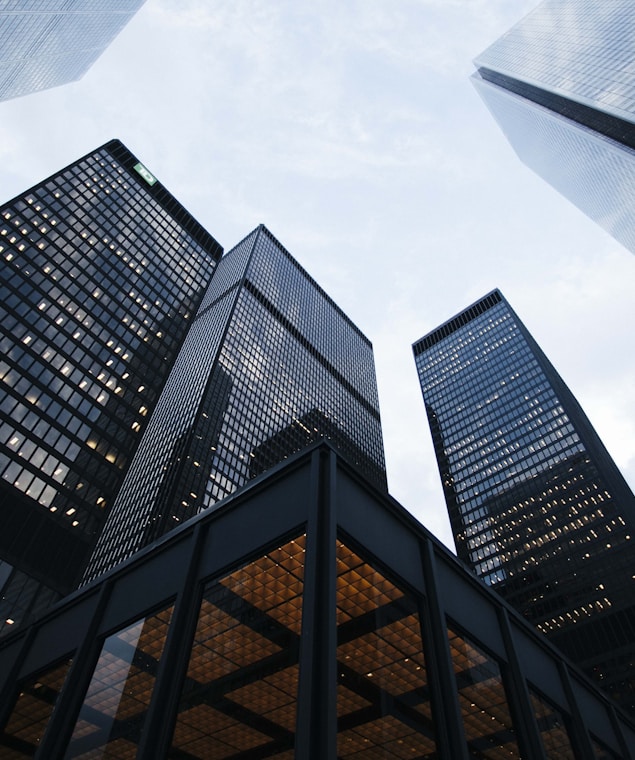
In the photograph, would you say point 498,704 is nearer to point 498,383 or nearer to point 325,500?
point 325,500

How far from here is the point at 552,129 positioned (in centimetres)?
14388

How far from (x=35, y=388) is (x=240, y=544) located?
2562 inches

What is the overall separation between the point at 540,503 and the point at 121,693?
454ft

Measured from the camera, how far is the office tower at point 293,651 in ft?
44.8

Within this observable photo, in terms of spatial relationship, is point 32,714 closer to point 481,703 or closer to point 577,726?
point 481,703

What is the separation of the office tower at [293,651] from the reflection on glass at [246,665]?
4 centimetres

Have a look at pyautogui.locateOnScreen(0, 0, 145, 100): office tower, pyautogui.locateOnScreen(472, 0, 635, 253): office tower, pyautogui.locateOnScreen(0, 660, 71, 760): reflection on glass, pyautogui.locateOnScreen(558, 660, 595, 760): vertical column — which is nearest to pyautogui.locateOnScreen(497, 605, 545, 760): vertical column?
pyautogui.locateOnScreen(558, 660, 595, 760): vertical column

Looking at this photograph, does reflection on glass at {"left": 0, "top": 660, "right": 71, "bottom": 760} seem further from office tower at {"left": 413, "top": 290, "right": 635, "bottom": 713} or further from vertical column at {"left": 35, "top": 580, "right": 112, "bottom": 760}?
office tower at {"left": 413, "top": 290, "right": 635, "bottom": 713}

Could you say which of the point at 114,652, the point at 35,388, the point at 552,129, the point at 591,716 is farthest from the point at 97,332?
the point at 552,129

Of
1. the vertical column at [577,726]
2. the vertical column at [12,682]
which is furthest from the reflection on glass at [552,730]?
the vertical column at [12,682]

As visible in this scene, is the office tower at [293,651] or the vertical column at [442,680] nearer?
the office tower at [293,651]

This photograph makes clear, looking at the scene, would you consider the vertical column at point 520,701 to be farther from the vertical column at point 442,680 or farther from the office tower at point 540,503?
the office tower at point 540,503

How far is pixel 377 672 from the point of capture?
1433 cm

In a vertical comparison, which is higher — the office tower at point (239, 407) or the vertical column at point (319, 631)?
the office tower at point (239, 407)
